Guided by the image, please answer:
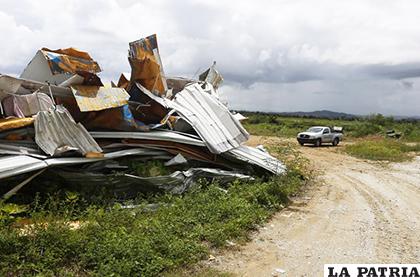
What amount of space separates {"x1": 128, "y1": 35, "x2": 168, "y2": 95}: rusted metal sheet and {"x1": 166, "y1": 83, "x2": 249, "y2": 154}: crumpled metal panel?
582 mm

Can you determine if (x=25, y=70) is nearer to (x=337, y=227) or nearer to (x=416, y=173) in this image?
(x=337, y=227)

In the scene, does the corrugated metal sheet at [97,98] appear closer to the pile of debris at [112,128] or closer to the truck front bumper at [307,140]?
the pile of debris at [112,128]

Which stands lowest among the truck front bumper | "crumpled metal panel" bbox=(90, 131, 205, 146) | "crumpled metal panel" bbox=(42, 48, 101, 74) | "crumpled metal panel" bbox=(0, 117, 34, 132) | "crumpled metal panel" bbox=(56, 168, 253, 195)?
the truck front bumper

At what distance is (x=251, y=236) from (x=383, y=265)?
A: 218 centimetres

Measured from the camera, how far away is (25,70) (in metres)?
8.44

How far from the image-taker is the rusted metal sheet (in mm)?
9367

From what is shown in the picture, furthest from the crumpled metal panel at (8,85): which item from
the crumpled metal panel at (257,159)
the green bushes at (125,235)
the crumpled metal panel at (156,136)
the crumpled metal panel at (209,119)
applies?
the crumpled metal panel at (257,159)

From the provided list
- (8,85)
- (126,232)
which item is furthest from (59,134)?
(126,232)

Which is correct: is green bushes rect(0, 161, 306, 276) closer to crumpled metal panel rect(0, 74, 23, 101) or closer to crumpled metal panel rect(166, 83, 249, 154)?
crumpled metal panel rect(166, 83, 249, 154)

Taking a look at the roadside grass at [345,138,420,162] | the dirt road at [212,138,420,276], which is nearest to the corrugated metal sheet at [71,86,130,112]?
the dirt road at [212,138,420,276]

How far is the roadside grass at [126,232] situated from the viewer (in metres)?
4.76

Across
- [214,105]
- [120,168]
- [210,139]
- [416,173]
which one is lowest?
[416,173]

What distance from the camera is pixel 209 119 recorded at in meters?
10.1

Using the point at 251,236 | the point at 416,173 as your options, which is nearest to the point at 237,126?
the point at 251,236
